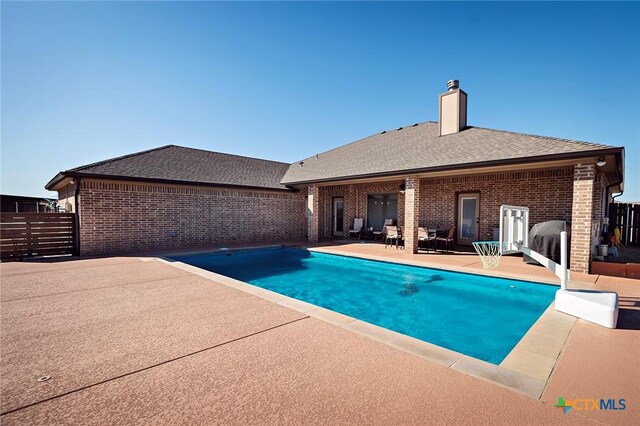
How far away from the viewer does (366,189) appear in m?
14.8

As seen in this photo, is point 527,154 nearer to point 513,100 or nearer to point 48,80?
point 513,100

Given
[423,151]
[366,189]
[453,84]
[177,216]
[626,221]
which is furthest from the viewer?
[366,189]

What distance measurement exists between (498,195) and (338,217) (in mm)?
7890

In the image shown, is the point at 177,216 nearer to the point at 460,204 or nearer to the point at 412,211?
the point at 412,211

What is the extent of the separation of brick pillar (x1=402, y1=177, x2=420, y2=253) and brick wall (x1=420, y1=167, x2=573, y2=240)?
8.09ft

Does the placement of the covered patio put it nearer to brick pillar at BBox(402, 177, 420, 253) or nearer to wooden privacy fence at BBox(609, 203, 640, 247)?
brick pillar at BBox(402, 177, 420, 253)

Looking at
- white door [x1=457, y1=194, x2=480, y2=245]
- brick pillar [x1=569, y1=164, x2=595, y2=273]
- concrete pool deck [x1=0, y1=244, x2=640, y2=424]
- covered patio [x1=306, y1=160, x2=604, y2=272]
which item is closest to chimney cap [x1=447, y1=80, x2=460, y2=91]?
covered patio [x1=306, y1=160, x2=604, y2=272]

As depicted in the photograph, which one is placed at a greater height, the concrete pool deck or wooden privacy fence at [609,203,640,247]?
wooden privacy fence at [609,203,640,247]

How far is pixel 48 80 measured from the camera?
27.4ft

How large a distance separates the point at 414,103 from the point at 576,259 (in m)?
9.83

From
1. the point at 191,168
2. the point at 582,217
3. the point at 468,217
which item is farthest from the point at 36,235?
the point at 582,217

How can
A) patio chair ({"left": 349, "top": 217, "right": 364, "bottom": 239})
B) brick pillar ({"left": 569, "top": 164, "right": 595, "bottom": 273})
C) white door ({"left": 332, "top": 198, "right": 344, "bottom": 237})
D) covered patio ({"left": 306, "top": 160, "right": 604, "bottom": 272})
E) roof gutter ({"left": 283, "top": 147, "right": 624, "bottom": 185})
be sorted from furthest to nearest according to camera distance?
white door ({"left": 332, "top": 198, "right": 344, "bottom": 237}) < patio chair ({"left": 349, "top": 217, "right": 364, "bottom": 239}) < covered patio ({"left": 306, "top": 160, "right": 604, "bottom": 272}) < brick pillar ({"left": 569, "top": 164, "right": 595, "bottom": 273}) < roof gutter ({"left": 283, "top": 147, "right": 624, "bottom": 185})

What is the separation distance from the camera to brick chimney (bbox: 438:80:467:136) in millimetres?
11414

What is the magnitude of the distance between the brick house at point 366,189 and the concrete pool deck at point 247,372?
198 inches
